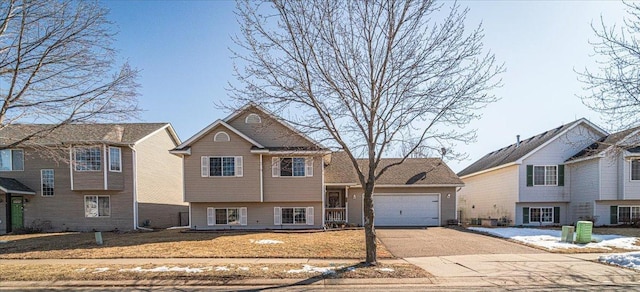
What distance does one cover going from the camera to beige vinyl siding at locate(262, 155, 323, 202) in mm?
21141

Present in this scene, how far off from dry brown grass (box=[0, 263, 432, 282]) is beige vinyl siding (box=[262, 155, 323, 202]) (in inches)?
433

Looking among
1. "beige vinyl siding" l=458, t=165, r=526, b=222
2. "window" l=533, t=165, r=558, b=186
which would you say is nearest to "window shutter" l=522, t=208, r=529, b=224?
"beige vinyl siding" l=458, t=165, r=526, b=222

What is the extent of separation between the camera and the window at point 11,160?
2298cm

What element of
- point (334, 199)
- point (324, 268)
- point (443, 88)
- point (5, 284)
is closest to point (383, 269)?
point (324, 268)

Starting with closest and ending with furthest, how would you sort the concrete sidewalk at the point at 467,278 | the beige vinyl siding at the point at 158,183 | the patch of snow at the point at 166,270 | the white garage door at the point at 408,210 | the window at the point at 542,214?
the concrete sidewalk at the point at 467,278 → the patch of snow at the point at 166,270 → the beige vinyl siding at the point at 158,183 → the window at the point at 542,214 → the white garage door at the point at 408,210

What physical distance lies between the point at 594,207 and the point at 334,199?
16.6 metres

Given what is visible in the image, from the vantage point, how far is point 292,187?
2125cm

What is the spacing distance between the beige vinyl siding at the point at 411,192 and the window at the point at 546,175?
18.2 feet

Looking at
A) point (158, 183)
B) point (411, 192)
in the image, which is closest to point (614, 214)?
point (411, 192)

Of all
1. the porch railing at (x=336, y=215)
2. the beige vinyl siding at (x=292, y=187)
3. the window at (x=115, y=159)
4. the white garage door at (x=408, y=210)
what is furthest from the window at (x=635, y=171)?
the window at (x=115, y=159)

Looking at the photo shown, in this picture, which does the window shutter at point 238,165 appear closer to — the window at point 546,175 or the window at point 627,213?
the window at point 546,175

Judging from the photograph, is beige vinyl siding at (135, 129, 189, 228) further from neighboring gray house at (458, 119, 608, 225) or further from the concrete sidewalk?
Result: neighboring gray house at (458, 119, 608, 225)

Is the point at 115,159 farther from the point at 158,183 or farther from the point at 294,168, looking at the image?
the point at 294,168

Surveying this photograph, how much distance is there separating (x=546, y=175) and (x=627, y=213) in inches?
203
